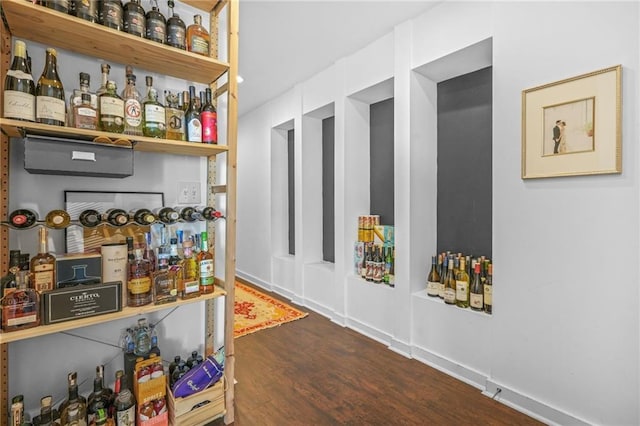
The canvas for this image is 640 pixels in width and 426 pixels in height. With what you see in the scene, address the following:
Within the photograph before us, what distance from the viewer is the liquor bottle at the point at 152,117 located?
4.91 feet

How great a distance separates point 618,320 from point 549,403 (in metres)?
0.58

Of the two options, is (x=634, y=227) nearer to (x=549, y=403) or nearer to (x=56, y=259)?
(x=549, y=403)

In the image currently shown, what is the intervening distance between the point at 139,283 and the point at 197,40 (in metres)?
1.17

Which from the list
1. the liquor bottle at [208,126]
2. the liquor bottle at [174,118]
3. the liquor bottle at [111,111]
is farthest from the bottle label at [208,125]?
the liquor bottle at [111,111]

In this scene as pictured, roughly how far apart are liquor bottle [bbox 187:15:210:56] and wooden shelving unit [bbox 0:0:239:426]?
0.22 feet

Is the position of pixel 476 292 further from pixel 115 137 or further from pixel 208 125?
pixel 115 137

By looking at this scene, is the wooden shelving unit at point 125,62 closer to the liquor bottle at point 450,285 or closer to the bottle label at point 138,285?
the bottle label at point 138,285

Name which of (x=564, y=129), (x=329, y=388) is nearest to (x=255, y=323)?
(x=329, y=388)

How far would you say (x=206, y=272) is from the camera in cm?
162

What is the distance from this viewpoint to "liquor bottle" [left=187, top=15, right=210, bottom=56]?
1.59 m

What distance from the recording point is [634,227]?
1.46 meters

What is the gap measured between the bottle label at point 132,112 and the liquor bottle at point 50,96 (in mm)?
220

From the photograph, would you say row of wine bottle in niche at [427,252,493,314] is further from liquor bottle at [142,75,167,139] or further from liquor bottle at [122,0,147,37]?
liquor bottle at [122,0,147,37]

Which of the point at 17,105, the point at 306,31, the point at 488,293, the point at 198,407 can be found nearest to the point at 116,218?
the point at 17,105
